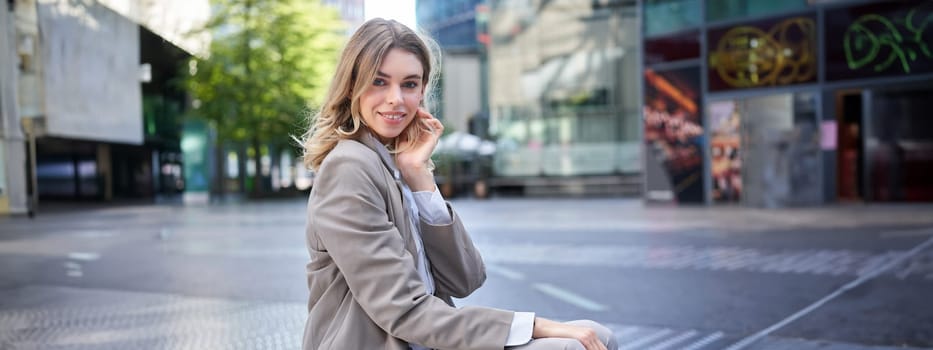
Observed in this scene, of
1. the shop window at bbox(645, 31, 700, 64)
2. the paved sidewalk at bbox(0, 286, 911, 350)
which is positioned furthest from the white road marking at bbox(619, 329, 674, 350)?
the shop window at bbox(645, 31, 700, 64)

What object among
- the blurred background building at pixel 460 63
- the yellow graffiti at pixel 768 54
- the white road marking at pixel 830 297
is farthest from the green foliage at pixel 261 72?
the white road marking at pixel 830 297

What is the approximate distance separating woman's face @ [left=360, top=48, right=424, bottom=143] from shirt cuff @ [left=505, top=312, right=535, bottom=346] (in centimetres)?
60

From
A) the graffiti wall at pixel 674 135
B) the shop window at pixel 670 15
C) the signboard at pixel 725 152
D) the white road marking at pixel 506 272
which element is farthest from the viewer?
the graffiti wall at pixel 674 135

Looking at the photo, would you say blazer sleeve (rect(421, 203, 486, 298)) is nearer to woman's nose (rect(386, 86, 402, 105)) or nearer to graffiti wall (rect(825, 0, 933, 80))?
woman's nose (rect(386, 86, 402, 105))

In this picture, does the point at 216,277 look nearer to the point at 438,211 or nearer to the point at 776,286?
the point at 776,286

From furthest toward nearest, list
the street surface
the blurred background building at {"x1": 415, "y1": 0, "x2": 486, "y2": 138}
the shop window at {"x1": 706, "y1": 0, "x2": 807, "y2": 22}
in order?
1. the blurred background building at {"x1": 415, "y1": 0, "x2": 486, "y2": 138}
2. the shop window at {"x1": 706, "y1": 0, "x2": 807, "y2": 22}
3. the street surface

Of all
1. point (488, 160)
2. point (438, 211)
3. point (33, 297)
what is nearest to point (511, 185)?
point (488, 160)

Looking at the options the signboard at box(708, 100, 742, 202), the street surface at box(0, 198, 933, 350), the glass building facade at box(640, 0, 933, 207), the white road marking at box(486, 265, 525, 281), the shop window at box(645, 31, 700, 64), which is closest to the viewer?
the street surface at box(0, 198, 933, 350)

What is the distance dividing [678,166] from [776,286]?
39.3ft

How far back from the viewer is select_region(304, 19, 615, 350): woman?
1623 mm

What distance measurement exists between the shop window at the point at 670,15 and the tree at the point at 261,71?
43.2ft

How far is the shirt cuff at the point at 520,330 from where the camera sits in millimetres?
1628

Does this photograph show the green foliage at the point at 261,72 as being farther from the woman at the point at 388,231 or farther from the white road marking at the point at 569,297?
the woman at the point at 388,231

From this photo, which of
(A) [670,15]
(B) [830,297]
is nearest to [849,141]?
(A) [670,15]
